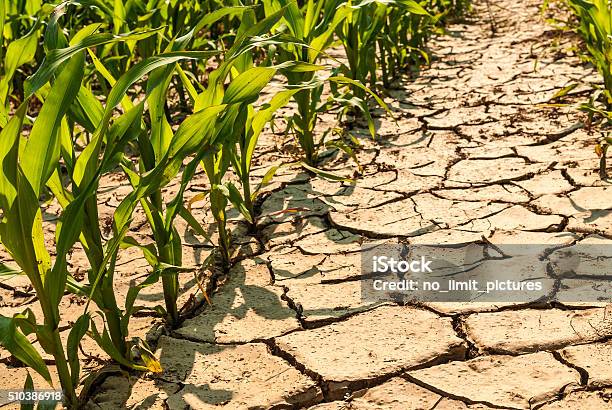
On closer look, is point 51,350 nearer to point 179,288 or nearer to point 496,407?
point 179,288

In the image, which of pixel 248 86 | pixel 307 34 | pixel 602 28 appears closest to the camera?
pixel 248 86

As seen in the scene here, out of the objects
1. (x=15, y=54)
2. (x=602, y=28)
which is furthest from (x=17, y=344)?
(x=602, y=28)

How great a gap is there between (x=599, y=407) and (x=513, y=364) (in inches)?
8.3

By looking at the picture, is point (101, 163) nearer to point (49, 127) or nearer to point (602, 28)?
point (49, 127)

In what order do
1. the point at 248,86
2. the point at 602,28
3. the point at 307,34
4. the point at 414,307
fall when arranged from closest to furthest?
the point at 248,86
the point at 414,307
the point at 307,34
the point at 602,28

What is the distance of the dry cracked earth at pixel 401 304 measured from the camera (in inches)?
70.2

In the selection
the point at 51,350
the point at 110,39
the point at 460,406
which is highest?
the point at 110,39

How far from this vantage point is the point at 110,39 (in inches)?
64.3

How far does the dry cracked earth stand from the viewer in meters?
1.78

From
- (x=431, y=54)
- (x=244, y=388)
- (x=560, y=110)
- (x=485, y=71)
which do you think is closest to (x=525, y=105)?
(x=560, y=110)

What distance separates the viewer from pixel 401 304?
2115mm

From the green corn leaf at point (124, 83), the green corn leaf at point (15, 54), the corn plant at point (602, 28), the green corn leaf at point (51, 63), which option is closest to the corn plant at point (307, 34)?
the corn plant at point (602, 28)

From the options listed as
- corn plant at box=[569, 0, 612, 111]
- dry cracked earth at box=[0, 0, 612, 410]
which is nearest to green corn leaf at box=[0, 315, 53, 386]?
dry cracked earth at box=[0, 0, 612, 410]

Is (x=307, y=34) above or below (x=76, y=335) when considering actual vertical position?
above
